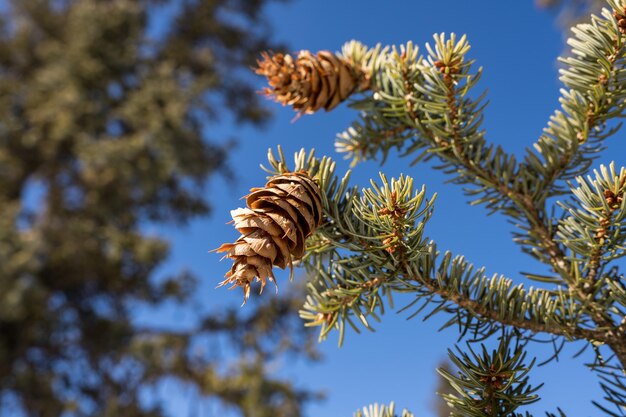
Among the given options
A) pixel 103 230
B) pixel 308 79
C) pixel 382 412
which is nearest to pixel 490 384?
pixel 382 412

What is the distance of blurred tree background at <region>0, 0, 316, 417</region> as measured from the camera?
496 centimetres

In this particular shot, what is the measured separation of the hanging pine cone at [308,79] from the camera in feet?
2.11

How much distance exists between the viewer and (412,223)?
0.46 meters

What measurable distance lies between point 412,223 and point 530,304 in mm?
186

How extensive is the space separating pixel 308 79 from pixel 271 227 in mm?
290

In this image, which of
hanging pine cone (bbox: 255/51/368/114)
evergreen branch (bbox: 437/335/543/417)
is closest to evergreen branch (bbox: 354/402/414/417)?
evergreen branch (bbox: 437/335/543/417)

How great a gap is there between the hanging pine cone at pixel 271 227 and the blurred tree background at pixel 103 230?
447 centimetres

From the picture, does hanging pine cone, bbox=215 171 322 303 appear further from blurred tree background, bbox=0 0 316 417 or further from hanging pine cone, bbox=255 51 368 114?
blurred tree background, bbox=0 0 316 417

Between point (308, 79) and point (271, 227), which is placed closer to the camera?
point (271, 227)

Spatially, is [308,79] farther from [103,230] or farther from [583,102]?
[103,230]

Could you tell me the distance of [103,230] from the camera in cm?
541

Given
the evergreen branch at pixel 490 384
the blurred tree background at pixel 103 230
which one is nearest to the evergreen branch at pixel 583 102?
the evergreen branch at pixel 490 384

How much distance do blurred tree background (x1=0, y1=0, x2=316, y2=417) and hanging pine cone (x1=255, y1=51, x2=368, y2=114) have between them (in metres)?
4.33

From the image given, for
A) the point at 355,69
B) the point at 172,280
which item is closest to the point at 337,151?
the point at 355,69
